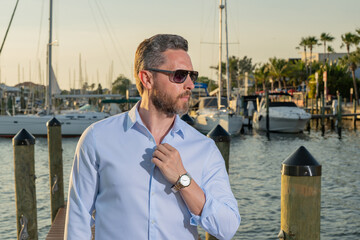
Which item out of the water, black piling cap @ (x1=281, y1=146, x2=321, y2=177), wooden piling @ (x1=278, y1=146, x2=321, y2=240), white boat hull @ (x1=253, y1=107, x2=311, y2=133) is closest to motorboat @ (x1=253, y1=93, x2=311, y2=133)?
white boat hull @ (x1=253, y1=107, x2=311, y2=133)

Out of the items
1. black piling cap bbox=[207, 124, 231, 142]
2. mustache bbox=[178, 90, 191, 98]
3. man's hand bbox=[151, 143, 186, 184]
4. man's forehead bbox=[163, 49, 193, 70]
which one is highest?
man's forehead bbox=[163, 49, 193, 70]

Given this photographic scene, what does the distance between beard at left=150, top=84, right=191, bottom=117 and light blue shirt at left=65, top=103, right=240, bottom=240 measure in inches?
2.7

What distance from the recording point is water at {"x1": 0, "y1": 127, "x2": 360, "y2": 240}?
11.1 metres

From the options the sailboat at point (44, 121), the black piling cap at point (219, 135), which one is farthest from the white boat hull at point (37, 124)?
the black piling cap at point (219, 135)

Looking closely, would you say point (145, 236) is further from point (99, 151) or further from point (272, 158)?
point (272, 158)

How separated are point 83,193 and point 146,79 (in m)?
0.57

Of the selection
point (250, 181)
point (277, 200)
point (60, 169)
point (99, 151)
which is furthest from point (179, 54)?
point (250, 181)

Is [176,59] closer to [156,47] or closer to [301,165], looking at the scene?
[156,47]

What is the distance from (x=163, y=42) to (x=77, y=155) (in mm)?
614

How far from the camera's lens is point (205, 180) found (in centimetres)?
217

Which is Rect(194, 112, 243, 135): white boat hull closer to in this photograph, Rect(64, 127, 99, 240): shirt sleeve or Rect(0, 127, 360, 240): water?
Rect(0, 127, 360, 240): water

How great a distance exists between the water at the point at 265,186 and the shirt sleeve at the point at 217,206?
5.04 m

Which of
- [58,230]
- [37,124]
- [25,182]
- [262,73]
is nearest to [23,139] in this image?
[25,182]

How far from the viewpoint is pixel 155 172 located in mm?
2092
